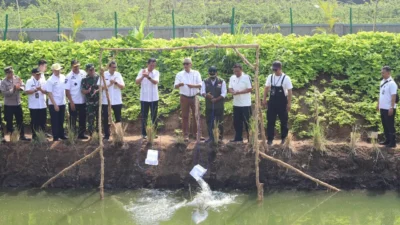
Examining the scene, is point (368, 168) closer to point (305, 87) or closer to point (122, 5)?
point (305, 87)

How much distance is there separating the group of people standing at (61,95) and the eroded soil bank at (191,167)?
1.50 ft

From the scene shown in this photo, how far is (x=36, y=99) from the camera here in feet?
37.3

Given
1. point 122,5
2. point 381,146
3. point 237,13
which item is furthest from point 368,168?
point 122,5

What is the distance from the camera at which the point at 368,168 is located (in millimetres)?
10617

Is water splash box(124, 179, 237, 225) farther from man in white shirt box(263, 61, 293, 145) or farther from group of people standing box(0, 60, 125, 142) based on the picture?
group of people standing box(0, 60, 125, 142)

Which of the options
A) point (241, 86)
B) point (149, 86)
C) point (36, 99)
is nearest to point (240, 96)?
point (241, 86)

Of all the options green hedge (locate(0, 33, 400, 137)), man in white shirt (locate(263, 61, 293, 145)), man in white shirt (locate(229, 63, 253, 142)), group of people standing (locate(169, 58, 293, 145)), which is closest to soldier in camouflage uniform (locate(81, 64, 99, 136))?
green hedge (locate(0, 33, 400, 137))

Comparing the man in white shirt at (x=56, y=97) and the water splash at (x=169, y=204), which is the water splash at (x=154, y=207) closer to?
the water splash at (x=169, y=204)

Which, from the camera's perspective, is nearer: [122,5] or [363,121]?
[363,121]

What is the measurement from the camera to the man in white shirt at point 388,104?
10477mm

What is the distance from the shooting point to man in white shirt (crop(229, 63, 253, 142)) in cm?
1082

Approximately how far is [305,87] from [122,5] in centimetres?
1260

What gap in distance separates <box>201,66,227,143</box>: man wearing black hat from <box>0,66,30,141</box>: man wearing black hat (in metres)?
3.31

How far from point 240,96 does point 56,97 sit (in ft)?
10.7
